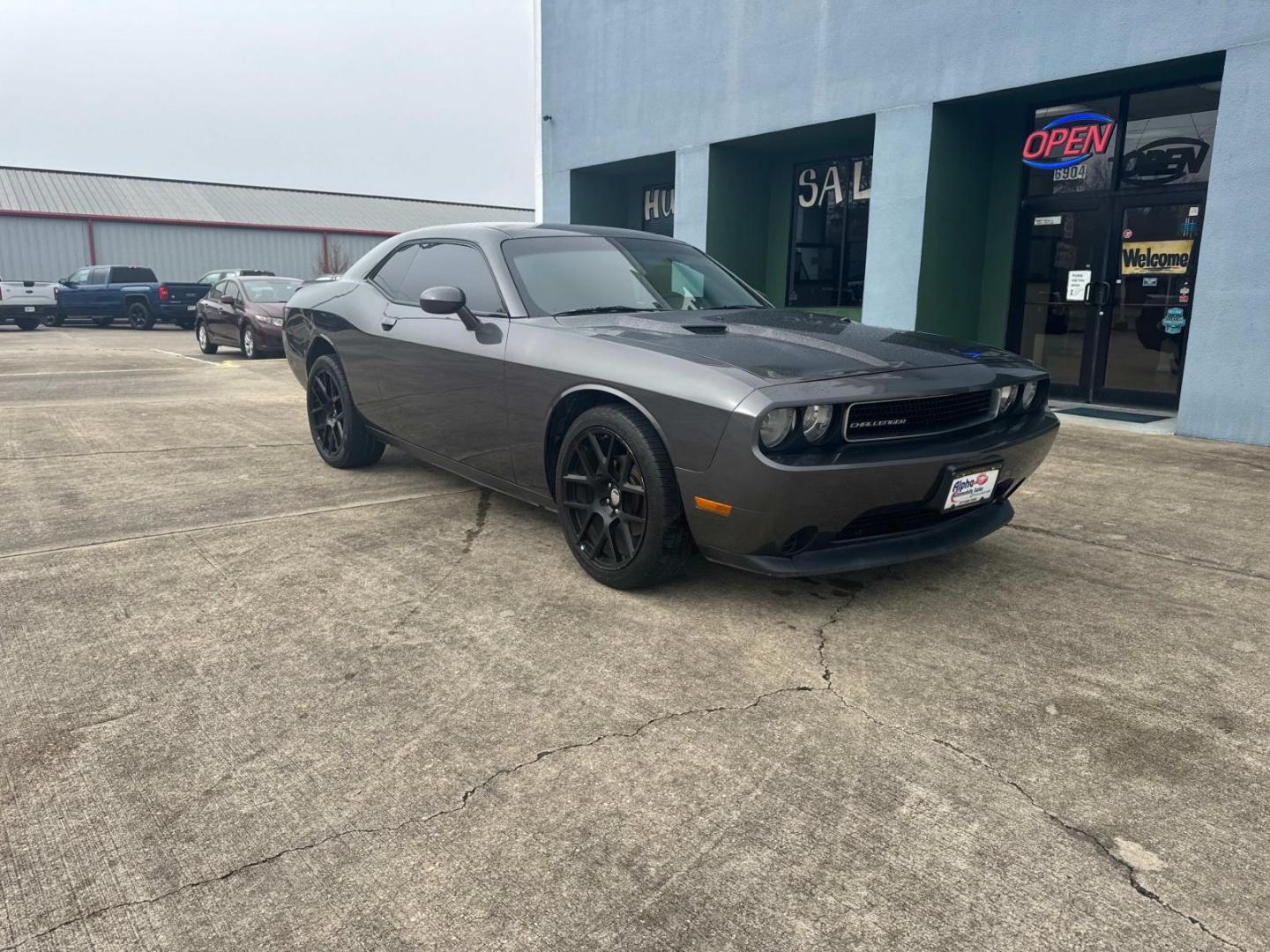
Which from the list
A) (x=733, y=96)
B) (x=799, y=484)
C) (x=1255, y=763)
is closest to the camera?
(x=1255, y=763)

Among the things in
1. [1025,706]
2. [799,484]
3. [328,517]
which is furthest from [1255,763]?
[328,517]

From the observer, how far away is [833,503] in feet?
10.1

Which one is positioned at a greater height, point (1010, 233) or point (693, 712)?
point (1010, 233)

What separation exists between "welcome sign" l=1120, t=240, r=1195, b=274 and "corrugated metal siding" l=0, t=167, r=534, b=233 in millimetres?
32813

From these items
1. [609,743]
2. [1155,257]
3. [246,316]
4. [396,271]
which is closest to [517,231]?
[396,271]

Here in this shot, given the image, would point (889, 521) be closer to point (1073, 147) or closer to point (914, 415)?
point (914, 415)

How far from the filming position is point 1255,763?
243 centimetres

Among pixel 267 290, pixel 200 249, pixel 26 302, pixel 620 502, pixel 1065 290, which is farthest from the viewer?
pixel 200 249

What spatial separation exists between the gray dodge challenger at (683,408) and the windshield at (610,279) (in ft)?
0.04

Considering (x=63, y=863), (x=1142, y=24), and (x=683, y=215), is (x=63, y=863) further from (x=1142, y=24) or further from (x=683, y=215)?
(x=683, y=215)

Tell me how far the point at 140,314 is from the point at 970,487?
2464cm

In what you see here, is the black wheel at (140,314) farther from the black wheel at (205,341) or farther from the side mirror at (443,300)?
the side mirror at (443,300)

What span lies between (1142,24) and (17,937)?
9232 millimetres

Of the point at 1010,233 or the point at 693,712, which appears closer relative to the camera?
the point at 693,712
